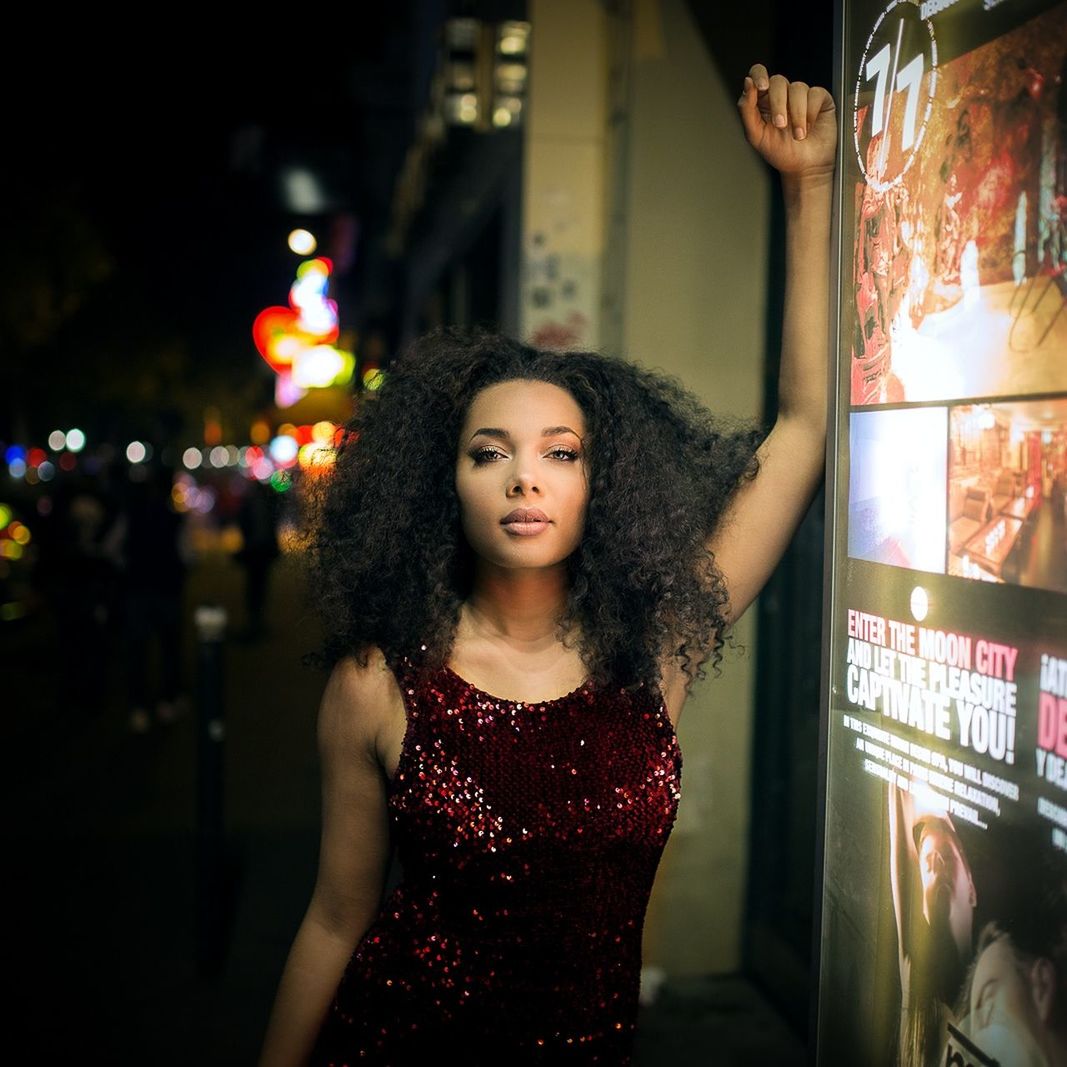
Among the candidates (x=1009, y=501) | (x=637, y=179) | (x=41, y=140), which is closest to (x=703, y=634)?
(x=1009, y=501)

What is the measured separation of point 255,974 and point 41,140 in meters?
16.7

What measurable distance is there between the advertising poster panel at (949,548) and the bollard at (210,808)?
385cm

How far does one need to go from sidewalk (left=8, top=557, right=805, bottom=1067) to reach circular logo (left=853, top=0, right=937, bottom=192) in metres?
1.45

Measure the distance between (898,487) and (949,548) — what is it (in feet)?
0.51

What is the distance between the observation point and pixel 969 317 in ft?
5.12

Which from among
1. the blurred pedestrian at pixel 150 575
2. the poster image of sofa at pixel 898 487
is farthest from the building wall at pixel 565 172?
the blurred pedestrian at pixel 150 575

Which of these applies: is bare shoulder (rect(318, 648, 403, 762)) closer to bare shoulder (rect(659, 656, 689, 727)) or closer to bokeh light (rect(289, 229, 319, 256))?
bare shoulder (rect(659, 656, 689, 727))

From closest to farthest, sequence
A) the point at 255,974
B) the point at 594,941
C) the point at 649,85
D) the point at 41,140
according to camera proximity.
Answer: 1. the point at 594,941
2. the point at 649,85
3. the point at 255,974
4. the point at 41,140

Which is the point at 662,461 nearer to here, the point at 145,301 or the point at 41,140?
the point at 41,140

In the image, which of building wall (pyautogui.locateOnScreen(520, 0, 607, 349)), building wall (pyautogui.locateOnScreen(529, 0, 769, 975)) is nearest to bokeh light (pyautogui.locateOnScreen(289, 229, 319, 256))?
building wall (pyautogui.locateOnScreen(520, 0, 607, 349))

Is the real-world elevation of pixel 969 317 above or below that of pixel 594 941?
above

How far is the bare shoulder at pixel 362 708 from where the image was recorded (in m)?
2.13

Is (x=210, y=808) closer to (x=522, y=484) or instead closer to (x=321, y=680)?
(x=522, y=484)

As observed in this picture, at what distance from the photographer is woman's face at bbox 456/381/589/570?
6.74 ft
